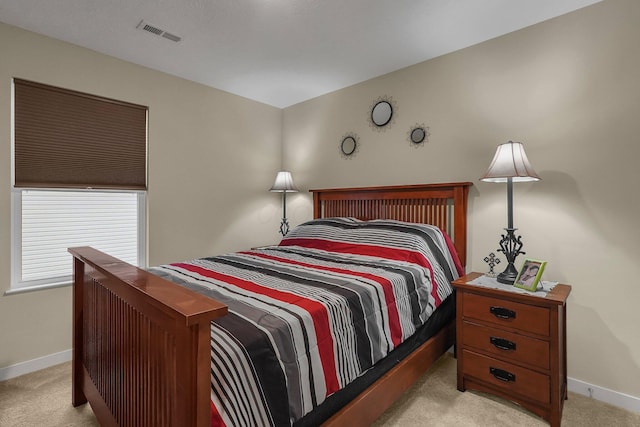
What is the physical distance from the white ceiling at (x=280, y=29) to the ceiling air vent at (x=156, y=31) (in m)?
0.04

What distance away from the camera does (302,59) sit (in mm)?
2789

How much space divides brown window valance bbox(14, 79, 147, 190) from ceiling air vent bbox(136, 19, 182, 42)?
74cm

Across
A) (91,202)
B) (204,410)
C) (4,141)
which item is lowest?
(204,410)

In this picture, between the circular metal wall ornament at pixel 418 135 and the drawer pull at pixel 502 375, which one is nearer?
the drawer pull at pixel 502 375

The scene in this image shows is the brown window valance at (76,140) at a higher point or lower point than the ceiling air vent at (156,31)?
lower

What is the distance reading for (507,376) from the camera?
6.10 ft

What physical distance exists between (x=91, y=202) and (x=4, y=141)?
2.21 feet

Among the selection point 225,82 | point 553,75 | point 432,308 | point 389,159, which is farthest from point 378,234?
point 225,82

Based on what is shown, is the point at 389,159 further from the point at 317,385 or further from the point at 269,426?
the point at 269,426

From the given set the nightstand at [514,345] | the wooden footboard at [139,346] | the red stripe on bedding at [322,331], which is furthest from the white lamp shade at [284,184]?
the red stripe on bedding at [322,331]

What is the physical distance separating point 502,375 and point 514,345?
0.21 meters

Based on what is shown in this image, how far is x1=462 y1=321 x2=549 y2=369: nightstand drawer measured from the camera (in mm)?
1743

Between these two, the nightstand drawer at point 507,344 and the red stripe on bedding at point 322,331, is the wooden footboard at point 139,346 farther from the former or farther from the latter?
the nightstand drawer at point 507,344

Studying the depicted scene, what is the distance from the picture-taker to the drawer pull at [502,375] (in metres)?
1.84
